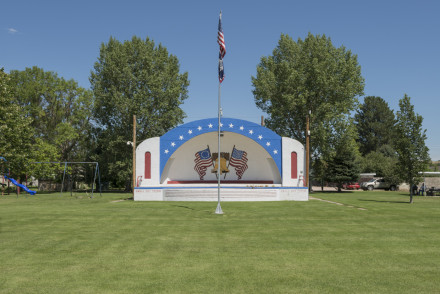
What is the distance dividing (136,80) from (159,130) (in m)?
6.17

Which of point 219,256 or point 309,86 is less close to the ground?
point 309,86

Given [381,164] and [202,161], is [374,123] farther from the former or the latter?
[202,161]

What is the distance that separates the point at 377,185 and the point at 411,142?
2781 centimetres

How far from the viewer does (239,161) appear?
39594 millimetres

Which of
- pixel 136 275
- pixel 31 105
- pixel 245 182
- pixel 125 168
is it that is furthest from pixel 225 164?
pixel 136 275

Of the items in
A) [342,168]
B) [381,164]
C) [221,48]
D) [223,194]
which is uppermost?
[221,48]

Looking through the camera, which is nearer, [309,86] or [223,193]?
[223,193]

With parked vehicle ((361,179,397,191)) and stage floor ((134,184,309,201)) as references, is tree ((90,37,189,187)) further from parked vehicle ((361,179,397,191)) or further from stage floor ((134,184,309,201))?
parked vehicle ((361,179,397,191))

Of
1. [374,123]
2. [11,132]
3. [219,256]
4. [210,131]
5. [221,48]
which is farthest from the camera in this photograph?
[374,123]

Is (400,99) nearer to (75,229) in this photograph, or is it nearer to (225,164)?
(225,164)

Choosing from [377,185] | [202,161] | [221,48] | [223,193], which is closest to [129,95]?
[202,161]

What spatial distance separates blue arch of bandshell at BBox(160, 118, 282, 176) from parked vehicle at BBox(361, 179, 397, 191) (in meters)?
27.8

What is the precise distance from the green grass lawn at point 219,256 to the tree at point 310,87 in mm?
27549

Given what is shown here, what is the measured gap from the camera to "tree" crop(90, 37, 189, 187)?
4166 cm
